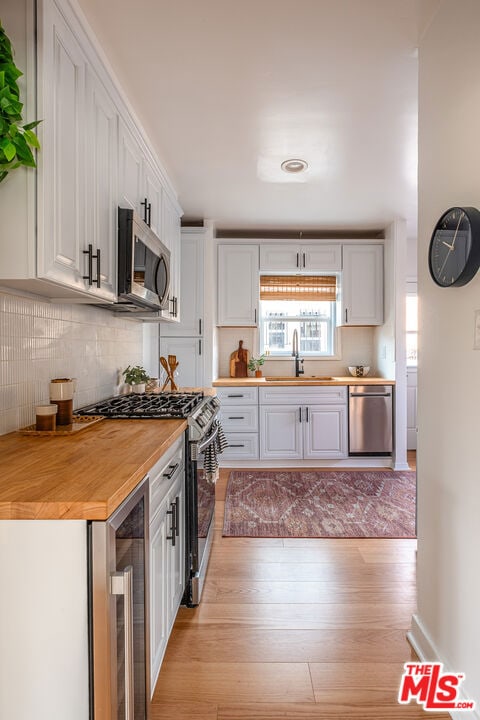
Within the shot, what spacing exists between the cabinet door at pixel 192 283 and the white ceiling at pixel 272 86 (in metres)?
0.73

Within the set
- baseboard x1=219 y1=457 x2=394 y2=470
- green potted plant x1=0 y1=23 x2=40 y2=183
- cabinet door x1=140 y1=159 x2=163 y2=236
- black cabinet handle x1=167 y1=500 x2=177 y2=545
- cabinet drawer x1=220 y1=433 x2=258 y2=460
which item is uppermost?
cabinet door x1=140 y1=159 x2=163 y2=236

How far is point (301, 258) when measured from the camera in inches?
181

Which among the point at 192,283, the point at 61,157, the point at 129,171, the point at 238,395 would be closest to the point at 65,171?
the point at 61,157

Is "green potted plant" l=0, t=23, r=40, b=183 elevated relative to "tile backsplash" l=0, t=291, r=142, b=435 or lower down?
elevated

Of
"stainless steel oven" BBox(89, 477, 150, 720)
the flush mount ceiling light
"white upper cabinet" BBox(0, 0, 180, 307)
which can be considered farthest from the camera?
the flush mount ceiling light

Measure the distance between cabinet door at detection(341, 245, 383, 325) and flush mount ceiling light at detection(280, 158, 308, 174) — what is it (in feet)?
5.42

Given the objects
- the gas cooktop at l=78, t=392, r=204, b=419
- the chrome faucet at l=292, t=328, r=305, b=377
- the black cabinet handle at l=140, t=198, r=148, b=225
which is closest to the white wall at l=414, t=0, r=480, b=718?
the gas cooktop at l=78, t=392, r=204, b=419

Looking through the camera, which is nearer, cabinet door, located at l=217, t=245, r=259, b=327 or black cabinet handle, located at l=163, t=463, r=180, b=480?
black cabinet handle, located at l=163, t=463, r=180, b=480

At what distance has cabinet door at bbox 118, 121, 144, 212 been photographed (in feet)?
7.02

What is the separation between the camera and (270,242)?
4.57m

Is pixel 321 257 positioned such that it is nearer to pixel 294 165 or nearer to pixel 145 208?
pixel 294 165

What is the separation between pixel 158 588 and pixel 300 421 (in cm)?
301

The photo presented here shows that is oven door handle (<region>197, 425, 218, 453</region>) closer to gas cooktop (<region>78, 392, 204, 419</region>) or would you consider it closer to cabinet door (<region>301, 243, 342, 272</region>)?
gas cooktop (<region>78, 392, 204, 419</region>)

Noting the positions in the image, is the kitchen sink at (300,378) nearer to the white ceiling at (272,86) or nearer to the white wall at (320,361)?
the white wall at (320,361)
